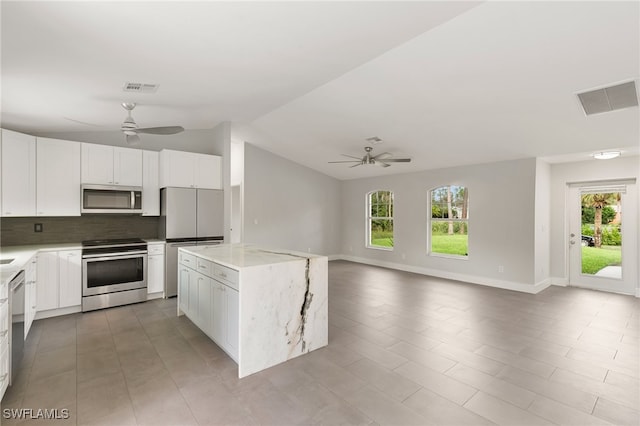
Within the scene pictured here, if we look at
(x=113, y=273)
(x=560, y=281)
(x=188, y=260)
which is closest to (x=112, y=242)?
(x=113, y=273)

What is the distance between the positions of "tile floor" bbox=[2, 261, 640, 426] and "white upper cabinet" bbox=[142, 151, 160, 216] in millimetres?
1599

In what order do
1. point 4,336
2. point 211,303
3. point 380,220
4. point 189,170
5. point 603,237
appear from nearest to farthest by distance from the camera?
point 4,336, point 211,303, point 189,170, point 603,237, point 380,220

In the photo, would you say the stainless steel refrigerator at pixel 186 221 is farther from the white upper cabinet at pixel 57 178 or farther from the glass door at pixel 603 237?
the glass door at pixel 603 237

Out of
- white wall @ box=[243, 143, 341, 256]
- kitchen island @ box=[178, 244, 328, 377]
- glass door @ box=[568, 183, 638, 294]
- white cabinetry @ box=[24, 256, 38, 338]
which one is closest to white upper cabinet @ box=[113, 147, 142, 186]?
white cabinetry @ box=[24, 256, 38, 338]

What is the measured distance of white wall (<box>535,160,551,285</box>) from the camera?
549 cm

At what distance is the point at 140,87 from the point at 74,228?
2.85 metres

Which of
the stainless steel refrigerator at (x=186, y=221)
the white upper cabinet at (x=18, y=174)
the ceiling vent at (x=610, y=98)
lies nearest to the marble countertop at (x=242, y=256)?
the stainless steel refrigerator at (x=186, y=221)

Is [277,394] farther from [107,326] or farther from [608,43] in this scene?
[608,43]

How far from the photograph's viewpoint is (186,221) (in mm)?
5027

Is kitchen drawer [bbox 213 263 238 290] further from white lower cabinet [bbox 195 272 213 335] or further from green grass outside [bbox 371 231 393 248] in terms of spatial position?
green grass outside [bbox 371 231 393 248]

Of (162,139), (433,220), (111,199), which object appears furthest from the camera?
(433,220)

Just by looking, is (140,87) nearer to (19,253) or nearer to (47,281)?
(19,253)

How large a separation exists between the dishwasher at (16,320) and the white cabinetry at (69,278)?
1488 millimetres

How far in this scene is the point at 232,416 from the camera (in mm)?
2072
